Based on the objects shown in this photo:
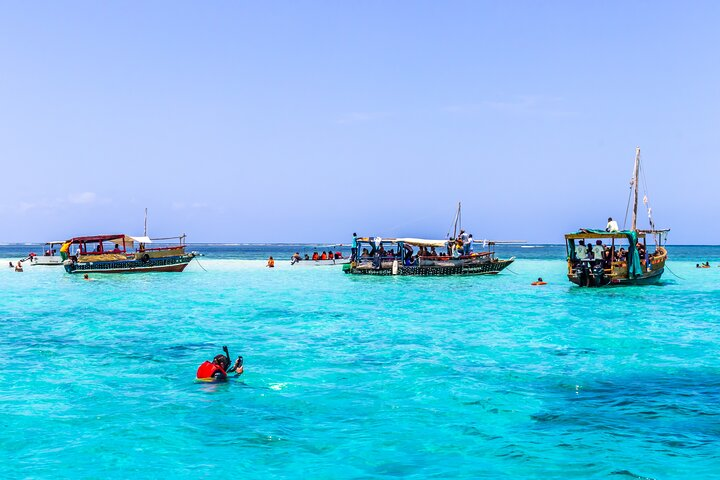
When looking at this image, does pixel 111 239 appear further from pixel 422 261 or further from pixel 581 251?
pixel 581 251

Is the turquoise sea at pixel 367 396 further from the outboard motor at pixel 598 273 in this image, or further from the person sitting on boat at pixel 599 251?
the person sitting on boat at pixel 599 251

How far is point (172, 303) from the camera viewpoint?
3036 cm

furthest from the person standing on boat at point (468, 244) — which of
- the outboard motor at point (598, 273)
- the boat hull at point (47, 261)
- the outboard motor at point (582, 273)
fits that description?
the boat hull at point (47, 261)

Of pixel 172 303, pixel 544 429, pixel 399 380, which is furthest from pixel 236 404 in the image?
pixel 172 303

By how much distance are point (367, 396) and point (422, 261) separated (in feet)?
118

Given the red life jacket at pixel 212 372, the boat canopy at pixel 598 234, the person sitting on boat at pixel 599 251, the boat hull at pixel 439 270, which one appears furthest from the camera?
the boat hull at pixel 439 270

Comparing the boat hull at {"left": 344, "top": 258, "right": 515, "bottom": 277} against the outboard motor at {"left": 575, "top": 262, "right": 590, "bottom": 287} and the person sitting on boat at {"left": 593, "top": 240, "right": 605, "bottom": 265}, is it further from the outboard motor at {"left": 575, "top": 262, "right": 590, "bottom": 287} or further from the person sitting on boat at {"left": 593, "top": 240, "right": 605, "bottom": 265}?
the person sitting on boat at {"left": 593, "top": 240, "right": 605, "bottom": 265}

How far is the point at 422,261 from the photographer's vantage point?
47812 mm

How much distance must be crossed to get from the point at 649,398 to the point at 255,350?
1002 centimetres

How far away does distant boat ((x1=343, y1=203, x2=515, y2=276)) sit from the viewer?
4744cm

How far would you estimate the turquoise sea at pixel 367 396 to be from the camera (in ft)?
28.7

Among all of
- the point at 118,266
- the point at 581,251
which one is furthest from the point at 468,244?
the point at 118,266

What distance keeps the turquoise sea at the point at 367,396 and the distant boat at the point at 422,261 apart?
2201cm

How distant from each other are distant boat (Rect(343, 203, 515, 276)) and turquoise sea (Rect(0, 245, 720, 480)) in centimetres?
2201
